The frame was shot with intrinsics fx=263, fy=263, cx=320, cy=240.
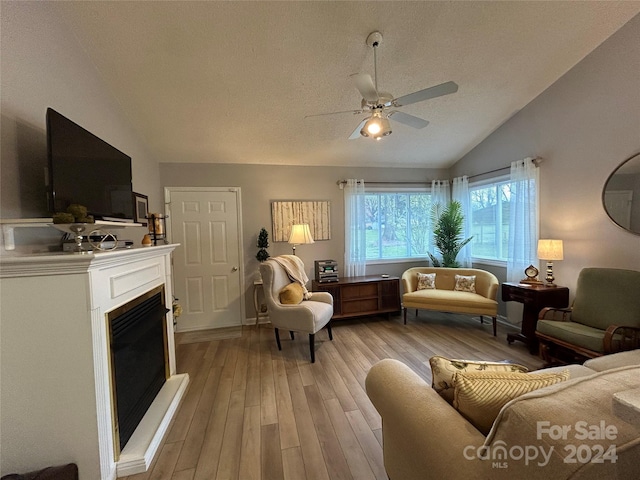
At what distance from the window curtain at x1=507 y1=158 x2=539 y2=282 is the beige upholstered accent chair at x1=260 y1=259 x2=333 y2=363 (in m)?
2.49

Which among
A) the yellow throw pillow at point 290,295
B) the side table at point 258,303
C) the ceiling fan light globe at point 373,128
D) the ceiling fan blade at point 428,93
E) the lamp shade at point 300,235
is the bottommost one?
the side table at point 258,303

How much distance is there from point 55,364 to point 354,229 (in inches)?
139

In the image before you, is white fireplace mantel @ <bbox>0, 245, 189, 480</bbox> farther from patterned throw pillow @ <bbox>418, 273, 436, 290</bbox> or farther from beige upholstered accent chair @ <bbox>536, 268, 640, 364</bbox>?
patterned throw pillow @ <bbox>418, 273, 436, 290</bbox>

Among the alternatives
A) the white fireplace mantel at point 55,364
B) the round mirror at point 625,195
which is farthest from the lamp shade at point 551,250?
the white fireplace mantel at point 55,364

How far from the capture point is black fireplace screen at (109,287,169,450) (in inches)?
62.4

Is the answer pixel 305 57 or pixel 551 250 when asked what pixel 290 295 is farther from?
pixel 551 250

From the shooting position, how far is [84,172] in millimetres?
1591

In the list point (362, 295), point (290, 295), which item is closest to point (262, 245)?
point (290, 295)

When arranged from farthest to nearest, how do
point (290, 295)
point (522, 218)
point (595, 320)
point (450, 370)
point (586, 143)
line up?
point (522, 218)
point (290, 295)
point (586, 143)
point (595, 320)
point (450, 370)

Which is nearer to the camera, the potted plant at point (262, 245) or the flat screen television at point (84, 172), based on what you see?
the flat screen television at point (84, 172)

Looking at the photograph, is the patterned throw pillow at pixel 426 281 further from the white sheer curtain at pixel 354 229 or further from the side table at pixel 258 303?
the side table at pixel 258 303

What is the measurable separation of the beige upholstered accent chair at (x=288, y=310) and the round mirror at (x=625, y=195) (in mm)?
2963

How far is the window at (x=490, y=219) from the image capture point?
12.2ft

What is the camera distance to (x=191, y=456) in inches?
63.6
